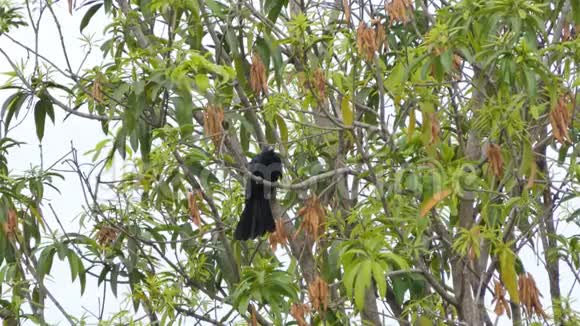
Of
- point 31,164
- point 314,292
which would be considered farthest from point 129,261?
point 314,292

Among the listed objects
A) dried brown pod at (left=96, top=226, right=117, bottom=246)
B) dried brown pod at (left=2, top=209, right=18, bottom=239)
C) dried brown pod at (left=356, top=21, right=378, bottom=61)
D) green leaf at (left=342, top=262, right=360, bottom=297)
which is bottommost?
green leaf at (left=342, top=262, right=360, bottom=297)

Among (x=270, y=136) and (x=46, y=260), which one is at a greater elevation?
(x=270, y=136)

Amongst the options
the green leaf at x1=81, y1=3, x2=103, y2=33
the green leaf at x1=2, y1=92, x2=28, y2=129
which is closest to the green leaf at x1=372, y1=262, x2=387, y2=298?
the green leaf at x1=2, y1=92, x2=28, y2=129

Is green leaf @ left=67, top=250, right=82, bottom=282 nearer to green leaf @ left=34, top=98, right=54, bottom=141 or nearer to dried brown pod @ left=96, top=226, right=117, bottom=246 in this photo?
dried brown pod @ left=96, top=226, right=117, bottom=246

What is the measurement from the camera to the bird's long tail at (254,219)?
4973 millimetres

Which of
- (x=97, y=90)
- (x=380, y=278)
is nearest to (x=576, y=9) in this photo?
(x=380, y=278)

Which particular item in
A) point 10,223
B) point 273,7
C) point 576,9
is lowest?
point 10,223

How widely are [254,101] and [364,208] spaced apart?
0.90m

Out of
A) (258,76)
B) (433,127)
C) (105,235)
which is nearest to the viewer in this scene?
(433,127)

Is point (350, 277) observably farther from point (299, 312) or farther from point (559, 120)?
point (559, 120)

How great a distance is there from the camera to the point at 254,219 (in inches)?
196

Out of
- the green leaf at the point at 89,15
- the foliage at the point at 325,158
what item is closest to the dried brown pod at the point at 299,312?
the foliage at the point at 325,158

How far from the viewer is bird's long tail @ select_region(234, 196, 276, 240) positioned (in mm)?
4973

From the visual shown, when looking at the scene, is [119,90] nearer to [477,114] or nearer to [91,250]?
[91,250]
